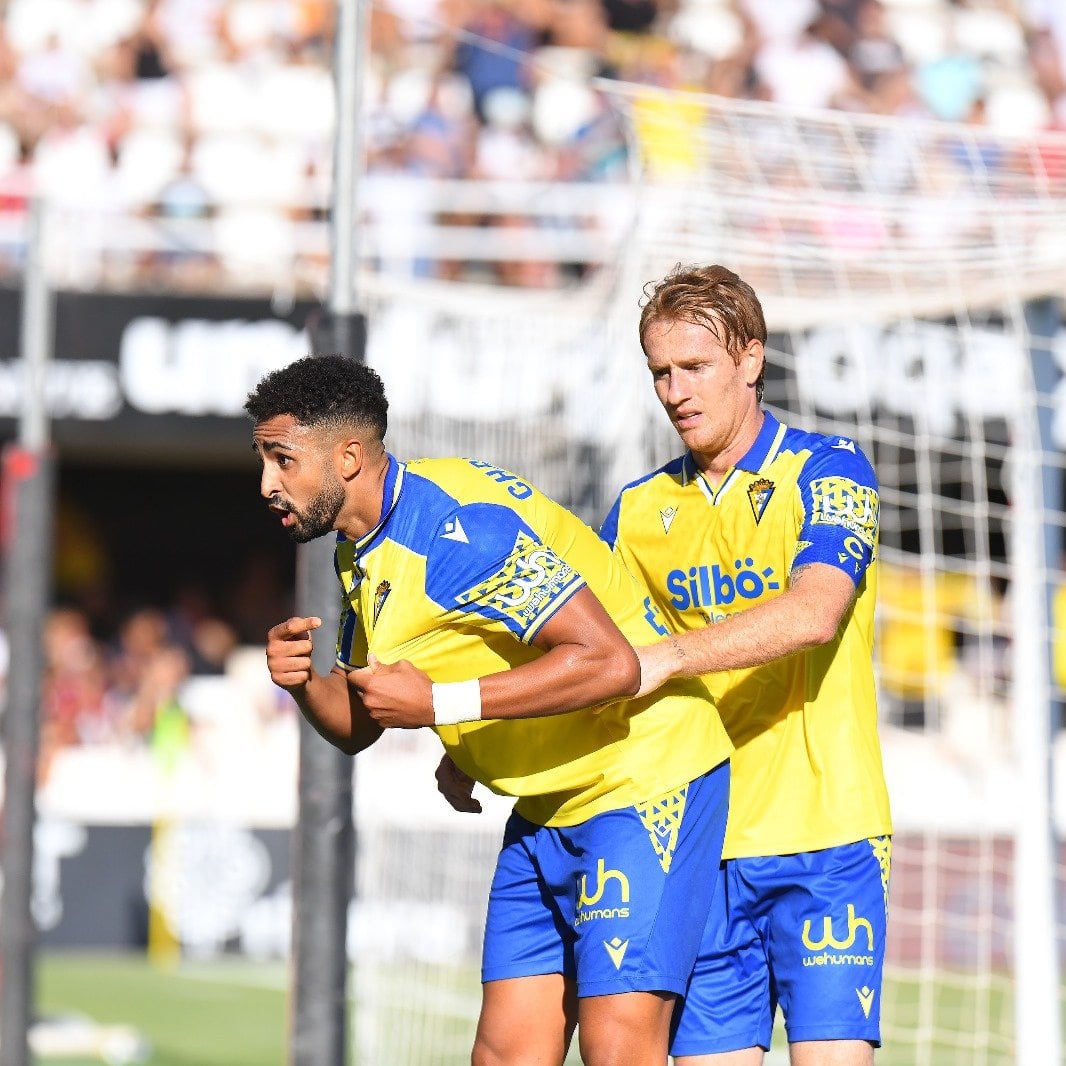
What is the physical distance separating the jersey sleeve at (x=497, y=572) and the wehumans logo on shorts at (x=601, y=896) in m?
0.56

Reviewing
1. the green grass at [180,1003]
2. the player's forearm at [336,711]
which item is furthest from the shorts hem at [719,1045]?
the green grass at [180,1003]

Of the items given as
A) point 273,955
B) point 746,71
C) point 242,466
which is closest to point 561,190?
point 746,71

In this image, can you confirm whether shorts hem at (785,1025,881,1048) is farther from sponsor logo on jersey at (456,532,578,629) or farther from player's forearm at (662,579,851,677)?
sponsor logo on jersey at (456,532,578,629)

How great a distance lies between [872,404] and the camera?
11836mm

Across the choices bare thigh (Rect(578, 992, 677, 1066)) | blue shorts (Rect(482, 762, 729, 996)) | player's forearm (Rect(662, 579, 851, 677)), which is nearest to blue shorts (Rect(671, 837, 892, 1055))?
blue shorts (Rect(482, 762, 729, 996))

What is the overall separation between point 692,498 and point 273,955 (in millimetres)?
10089

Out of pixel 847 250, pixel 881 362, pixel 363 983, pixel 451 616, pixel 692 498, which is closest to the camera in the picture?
pixel 451 616

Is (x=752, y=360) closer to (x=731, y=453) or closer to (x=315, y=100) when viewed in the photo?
(x=731, y=453)

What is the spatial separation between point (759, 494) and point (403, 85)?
11830 millimetres

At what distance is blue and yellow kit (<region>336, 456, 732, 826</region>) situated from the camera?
388 cm

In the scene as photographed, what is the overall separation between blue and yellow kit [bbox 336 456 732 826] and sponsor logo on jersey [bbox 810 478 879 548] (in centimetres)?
45

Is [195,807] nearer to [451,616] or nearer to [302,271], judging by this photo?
[302,271]

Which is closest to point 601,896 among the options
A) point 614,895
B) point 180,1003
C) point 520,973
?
point 614,895

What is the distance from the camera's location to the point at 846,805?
4195mm
